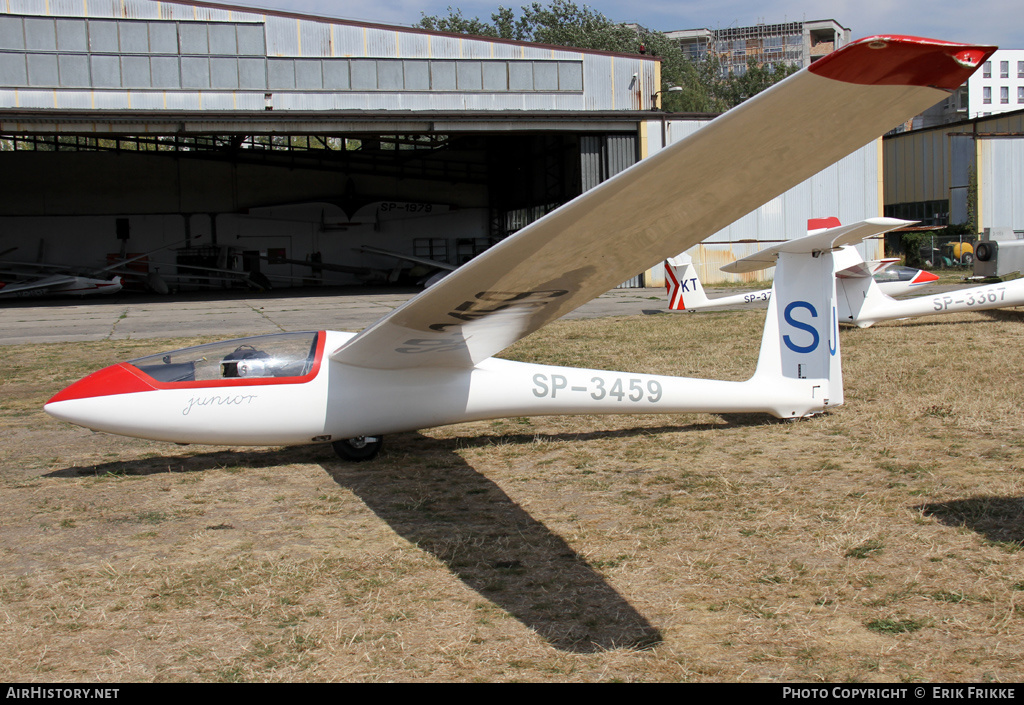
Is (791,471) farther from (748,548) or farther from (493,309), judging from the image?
(493,309)

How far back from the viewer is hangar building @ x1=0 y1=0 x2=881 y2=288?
95.3ft

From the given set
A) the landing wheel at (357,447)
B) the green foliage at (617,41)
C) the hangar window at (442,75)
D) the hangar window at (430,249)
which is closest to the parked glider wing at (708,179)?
the landing wheel at (357,447)

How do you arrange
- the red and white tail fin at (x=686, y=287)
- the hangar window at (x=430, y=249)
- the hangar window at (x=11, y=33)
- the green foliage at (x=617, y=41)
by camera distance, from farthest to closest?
1. the green foliage at (x=617, y=41)
2. the hangar window at (x=430, y=249)
3. the hangar window at (x=11, y=33)
4. the red and white tail fin at (x=686, y=287)

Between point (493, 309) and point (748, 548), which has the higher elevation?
point (493, 309)

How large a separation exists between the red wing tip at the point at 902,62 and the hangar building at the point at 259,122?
28.2 m

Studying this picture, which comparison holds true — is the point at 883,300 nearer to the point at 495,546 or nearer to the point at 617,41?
the point at 495,546

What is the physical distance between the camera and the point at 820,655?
378 centimetres

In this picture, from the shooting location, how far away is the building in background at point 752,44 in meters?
163

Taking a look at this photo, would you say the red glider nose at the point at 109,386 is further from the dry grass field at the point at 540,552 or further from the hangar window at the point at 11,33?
the hangar window at the point at 11,33

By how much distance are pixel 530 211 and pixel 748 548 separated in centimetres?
3791

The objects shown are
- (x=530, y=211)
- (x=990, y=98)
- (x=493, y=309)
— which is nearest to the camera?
(x=493, y=309)

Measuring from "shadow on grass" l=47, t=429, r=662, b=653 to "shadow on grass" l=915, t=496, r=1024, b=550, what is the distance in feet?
8.15

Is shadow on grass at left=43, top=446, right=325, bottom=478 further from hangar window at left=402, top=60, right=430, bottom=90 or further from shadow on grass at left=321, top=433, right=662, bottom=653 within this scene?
hangar window at left=402, top=60, right=430, bottom=90
